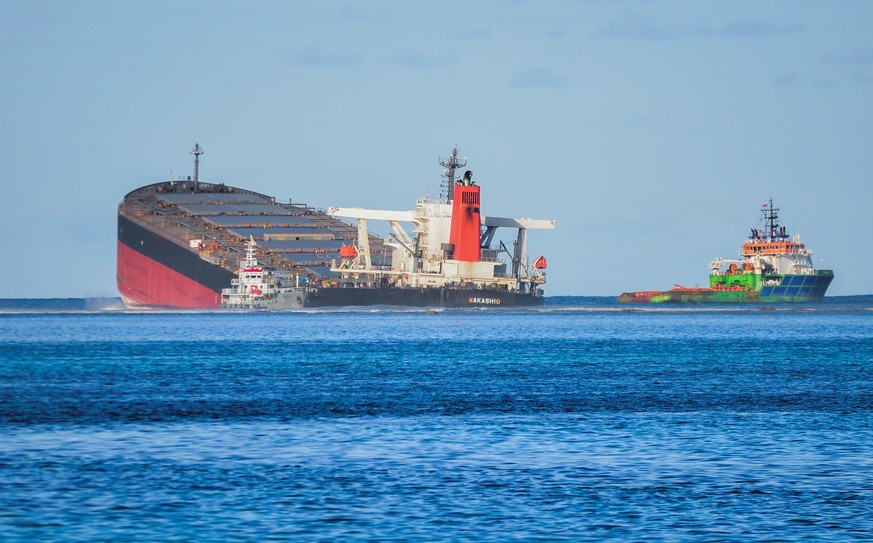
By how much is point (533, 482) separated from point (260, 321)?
9098 centimetres

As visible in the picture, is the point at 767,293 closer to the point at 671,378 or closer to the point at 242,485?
the point at 671,378

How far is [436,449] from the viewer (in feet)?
92.9

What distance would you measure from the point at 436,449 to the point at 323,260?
124972 millimetres

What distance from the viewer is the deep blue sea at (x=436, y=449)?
805 inches

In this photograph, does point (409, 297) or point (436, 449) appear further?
point (409, 297)

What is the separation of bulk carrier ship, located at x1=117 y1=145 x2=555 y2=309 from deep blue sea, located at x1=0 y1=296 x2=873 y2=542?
7061 centimetres

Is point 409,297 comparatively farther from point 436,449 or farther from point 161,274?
point 436,449

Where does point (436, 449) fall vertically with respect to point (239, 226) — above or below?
below

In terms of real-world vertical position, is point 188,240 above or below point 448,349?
above

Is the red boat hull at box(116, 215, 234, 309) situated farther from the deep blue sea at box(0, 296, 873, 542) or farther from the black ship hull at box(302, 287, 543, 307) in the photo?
the deep blue sea at box(0, 296, 873, 542)

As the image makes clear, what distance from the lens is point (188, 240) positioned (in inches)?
5586

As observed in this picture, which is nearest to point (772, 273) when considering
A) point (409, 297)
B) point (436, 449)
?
point (409, 297)

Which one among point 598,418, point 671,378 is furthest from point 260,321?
point 598,418

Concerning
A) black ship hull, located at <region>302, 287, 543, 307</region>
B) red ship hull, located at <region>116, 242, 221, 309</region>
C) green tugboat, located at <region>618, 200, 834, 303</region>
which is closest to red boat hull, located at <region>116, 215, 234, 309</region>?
red ship hull, located at <region>116, 242, 221, 309</region>
